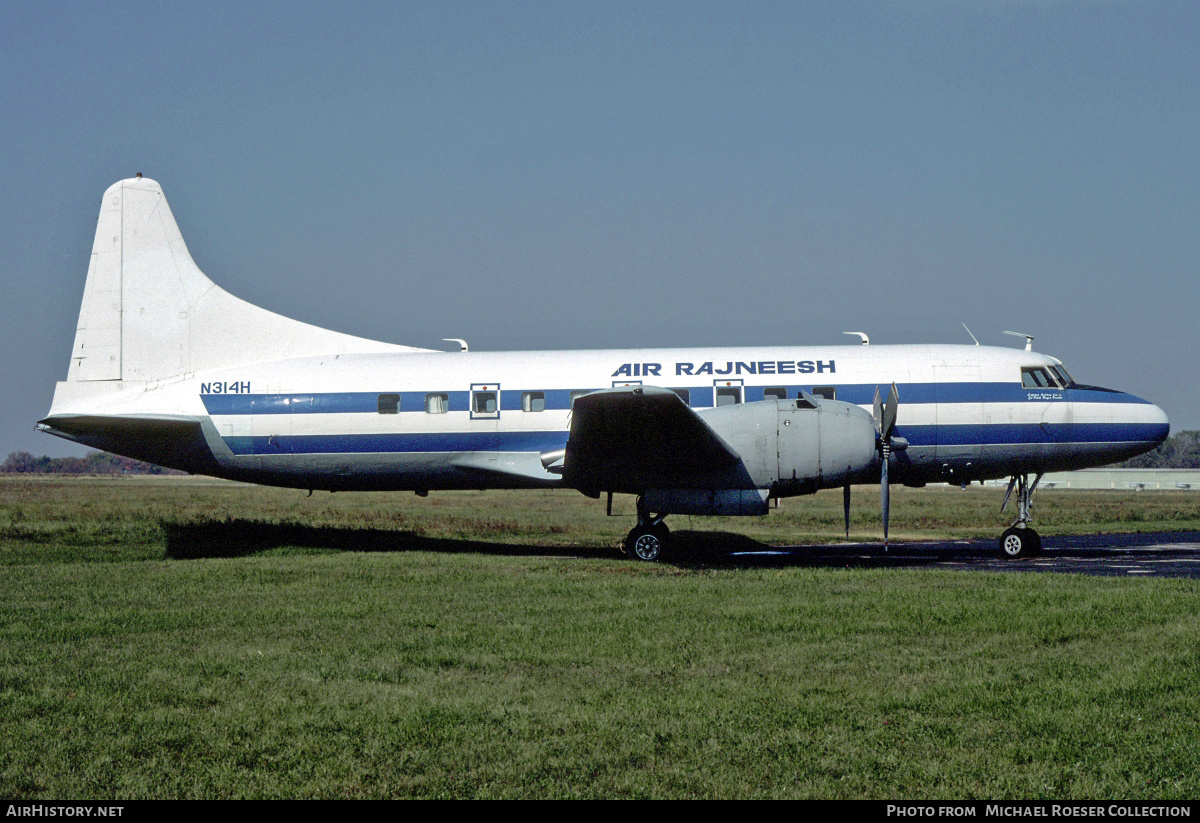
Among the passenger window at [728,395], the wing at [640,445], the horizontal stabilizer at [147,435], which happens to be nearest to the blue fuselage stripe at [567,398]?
the passenger window at [728,395]

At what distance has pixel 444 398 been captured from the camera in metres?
19.7

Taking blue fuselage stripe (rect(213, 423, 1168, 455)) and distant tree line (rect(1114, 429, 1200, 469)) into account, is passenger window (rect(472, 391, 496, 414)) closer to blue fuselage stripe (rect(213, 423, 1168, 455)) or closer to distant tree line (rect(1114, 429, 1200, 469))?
blue fuselage stripe (rect(213, 423, 1168, 455))

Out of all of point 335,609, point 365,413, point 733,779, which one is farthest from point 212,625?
point 365,413

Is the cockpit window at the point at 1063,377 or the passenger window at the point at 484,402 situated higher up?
the cockpit window at the point at 1063,377

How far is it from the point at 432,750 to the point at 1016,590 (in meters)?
9.32

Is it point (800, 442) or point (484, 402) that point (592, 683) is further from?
point (484, 402)

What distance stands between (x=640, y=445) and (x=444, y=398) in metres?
4.60

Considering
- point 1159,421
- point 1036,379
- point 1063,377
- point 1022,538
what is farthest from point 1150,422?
point 1022,538

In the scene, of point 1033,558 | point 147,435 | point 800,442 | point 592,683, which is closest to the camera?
point 592,683

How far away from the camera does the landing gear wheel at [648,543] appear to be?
18484 millimetres

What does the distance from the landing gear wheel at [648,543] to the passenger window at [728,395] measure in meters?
2.69

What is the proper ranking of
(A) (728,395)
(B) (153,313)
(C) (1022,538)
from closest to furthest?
(C) (1022,538), (A) (728,395), (B) (153,313)

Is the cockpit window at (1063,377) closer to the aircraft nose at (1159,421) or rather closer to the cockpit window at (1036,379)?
the cockpit window at (1036,379)

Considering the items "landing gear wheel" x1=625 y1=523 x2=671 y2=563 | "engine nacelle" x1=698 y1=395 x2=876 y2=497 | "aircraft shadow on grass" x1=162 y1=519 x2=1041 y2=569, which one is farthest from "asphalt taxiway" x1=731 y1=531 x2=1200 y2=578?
"engine nacelle" x1=698 y1=395 x2=876 y2=497
